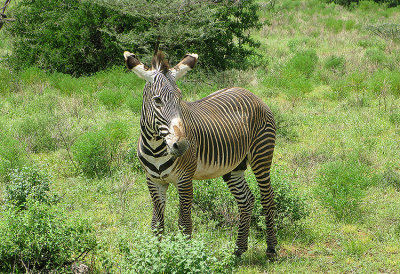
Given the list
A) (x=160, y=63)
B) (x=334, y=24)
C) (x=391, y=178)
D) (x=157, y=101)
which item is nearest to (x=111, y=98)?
(x=391, y=178)

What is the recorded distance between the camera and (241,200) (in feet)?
18.6

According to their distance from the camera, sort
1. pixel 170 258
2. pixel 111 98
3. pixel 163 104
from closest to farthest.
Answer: pixel 170 258 → pixel 163 104 → pixel 111 98

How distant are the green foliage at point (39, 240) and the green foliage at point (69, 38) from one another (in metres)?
9.60

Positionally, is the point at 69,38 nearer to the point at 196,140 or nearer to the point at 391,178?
the point at 391,178

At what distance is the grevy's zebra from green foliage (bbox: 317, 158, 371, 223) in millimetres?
1236

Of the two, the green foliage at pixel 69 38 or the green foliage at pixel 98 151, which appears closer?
the green foliage at pixel 98 151

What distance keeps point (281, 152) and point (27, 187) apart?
460 centimetres

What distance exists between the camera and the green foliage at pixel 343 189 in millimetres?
6484

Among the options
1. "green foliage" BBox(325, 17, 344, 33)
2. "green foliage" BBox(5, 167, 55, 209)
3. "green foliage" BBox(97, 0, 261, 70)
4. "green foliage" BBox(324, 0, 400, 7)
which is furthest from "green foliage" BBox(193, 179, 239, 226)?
"green foliage" BBox(324, 0, 400, 7)

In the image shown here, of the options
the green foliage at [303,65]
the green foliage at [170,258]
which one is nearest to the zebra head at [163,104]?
the green foliage at [170,258]

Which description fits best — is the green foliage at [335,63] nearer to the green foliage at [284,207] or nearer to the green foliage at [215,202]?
the green foliage at [284,207]

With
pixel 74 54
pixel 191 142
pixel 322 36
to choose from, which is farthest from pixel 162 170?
pixel 322 36

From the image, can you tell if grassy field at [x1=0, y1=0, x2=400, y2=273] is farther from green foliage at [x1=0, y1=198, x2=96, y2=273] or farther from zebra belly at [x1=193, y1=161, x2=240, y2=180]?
zebra belly at [x1=193, y1=161, x2=240, y2=180]

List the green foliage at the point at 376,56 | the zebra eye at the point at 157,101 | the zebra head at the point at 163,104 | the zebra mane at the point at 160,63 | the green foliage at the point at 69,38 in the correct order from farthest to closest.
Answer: the green foliage at the point at 376,56 < the green foliage at the point at 69,38 < the zebra mane at the point at 160,63 < the zebra eye at the point at 157,101 < the zebra head at the point at 163,104
